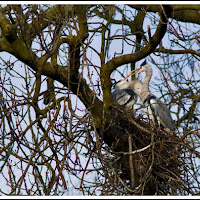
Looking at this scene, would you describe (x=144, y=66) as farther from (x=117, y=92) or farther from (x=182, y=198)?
(x=182, y=198)

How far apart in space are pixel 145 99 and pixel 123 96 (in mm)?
Answer: 376

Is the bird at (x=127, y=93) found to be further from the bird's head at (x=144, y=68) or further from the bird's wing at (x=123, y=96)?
the bird's head at (x=144, y=68)

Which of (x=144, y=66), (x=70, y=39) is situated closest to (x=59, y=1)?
(x=70, y=39)

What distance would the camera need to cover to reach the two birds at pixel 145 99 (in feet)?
21.8

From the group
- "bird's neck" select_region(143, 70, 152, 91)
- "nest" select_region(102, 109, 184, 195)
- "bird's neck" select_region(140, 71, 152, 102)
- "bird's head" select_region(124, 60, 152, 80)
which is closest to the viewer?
"nest" select_region(102, 109, 184, 195)

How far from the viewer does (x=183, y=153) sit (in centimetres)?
550

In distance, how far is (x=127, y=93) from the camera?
22.2 ft

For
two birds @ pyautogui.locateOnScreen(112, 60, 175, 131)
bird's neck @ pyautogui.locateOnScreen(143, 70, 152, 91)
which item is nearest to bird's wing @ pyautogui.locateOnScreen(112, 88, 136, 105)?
two birds @ pyautogui.locateOnScreen(112, 60, 175, 131)

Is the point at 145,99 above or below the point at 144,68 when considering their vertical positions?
below

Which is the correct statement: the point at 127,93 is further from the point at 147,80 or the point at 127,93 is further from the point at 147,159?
the point at 147,159

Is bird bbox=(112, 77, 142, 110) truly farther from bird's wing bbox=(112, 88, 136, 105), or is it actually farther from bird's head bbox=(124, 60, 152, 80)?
bird's head bbox=(124, 60, 152, 80)

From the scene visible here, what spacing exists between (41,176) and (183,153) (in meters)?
2.02

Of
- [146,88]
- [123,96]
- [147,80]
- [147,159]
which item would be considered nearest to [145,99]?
[146,88]

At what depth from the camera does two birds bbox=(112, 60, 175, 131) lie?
6.66 meters
